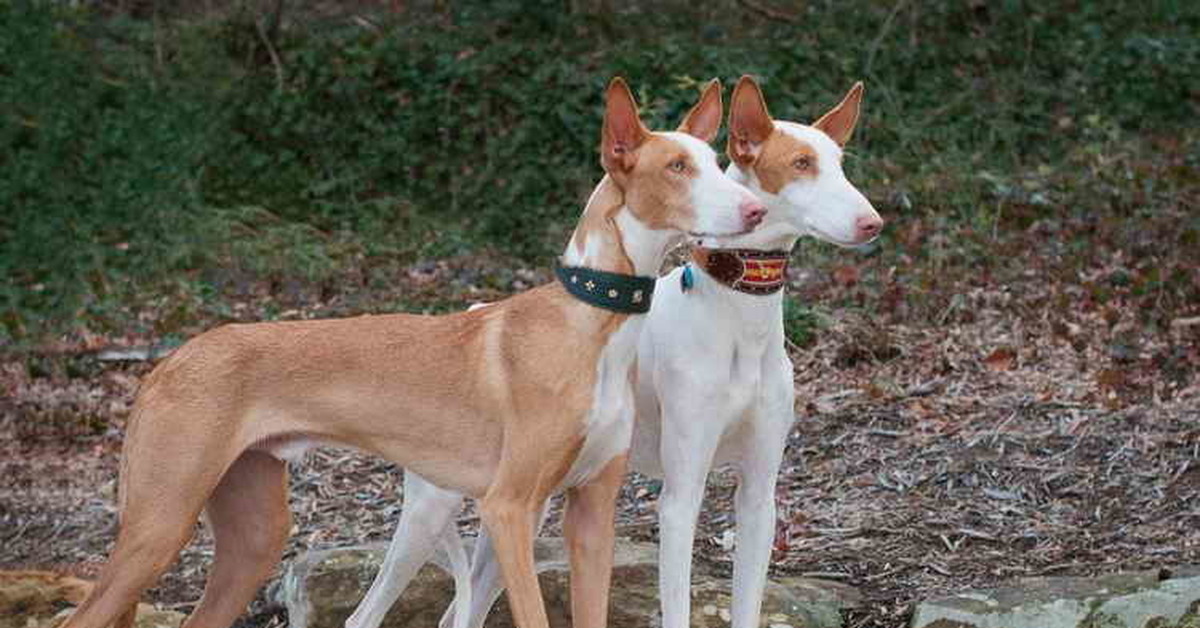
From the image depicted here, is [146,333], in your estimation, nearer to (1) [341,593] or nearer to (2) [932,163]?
(1) [341,593]

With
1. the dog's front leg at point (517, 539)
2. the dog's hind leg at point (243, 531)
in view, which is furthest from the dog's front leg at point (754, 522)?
the dog's hind leg at point (243, 531)

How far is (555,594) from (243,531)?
1.17 meters

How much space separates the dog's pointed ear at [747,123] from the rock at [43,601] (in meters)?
2.73

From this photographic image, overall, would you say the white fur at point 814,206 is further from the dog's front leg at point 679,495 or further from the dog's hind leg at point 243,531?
the dog's hind leg at point 243,531

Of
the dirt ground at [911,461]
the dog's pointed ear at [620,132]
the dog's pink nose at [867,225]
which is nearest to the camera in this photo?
the dog's pointed ear at [620,132]

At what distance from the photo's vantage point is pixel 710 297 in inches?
190

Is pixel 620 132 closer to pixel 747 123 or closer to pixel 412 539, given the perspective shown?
pixel 747 123

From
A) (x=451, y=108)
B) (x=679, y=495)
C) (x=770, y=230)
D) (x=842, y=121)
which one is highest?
(x=842, y=121)

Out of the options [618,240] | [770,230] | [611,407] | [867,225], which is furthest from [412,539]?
[867,225]

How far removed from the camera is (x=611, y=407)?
4.55 m

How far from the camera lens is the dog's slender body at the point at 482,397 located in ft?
14.7

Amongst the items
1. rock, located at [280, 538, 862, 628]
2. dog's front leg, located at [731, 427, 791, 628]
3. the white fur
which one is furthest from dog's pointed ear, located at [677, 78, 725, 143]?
rock, located at [280, 538, 862, 628]

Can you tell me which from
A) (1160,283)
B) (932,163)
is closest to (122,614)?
(1160,283)

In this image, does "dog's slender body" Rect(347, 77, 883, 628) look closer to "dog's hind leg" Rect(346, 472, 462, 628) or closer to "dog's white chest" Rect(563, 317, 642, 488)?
"dog's white chest" Rect(563, 317, 642, 488)
